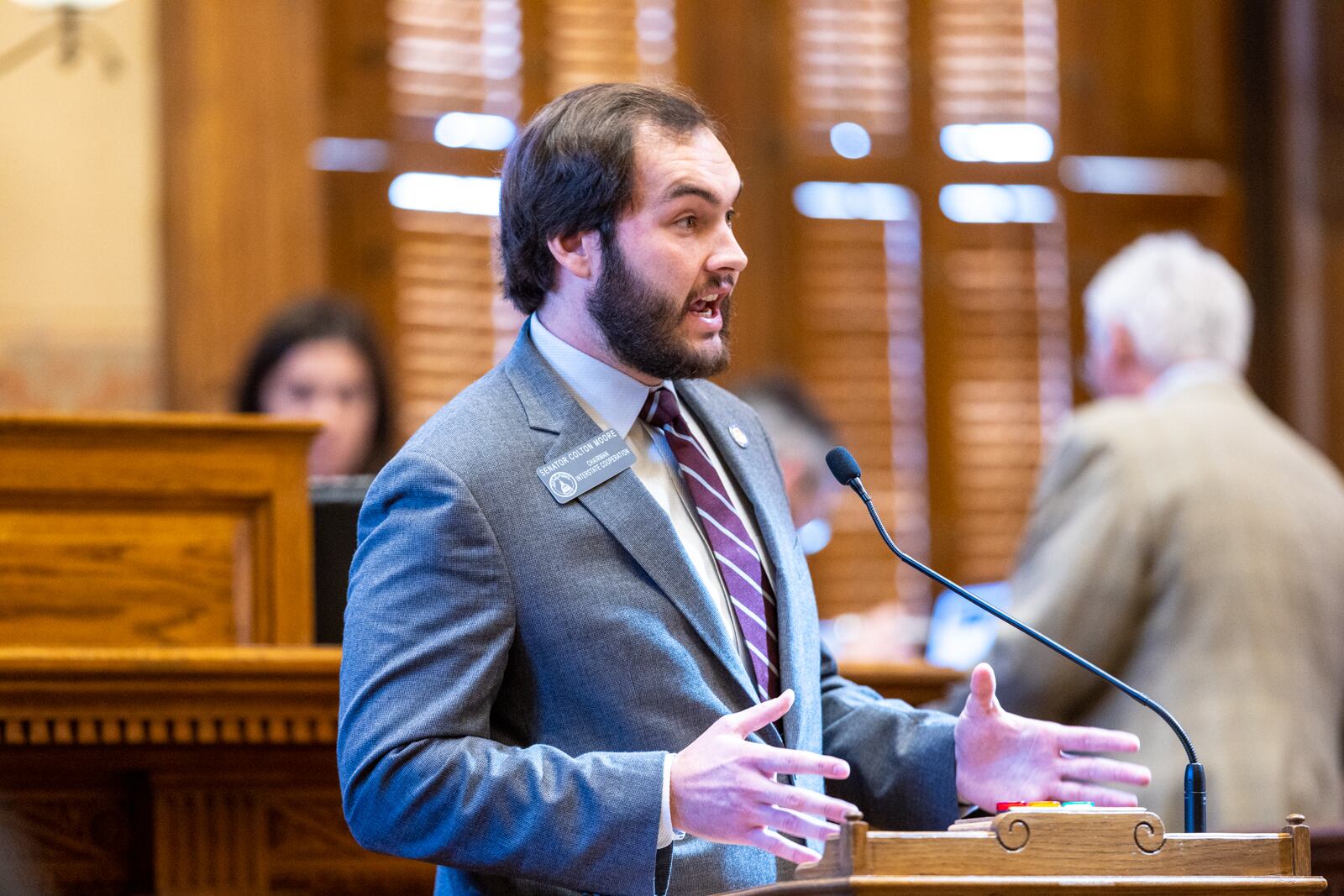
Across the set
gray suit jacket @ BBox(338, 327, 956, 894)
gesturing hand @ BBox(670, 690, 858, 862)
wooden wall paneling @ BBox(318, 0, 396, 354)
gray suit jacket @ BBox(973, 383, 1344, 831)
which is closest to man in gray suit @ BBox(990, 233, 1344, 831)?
gray suit jacket @ BBox(973, 383, 1344, 831)

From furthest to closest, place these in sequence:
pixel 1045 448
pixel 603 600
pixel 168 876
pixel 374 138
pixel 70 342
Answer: pixel 1045 448
pixel 374 138
pixel 70 342
pixel 168 876
pixel 603 600

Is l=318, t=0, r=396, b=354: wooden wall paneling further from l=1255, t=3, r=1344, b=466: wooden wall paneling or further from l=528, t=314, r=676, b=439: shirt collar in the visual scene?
l=528, t=314, r=676, b=439: shirt collar

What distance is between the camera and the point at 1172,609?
3.90 metres

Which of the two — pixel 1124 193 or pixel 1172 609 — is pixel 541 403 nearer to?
pixel 1172 609

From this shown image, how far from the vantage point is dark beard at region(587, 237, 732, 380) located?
2162 mm

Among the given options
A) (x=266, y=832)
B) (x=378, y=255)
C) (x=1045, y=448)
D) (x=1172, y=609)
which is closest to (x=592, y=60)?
(x=378, y=255)

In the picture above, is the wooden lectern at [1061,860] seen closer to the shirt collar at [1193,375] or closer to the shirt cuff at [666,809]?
the shirt cuff at [666,809]

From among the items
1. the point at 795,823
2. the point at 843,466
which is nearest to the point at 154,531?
the point at 843,466

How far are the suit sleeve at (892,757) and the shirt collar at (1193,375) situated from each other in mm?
2014

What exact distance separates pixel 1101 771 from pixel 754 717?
0.56 m

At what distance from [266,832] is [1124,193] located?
4.38 m

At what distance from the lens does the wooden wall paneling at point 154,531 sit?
2.94 metres

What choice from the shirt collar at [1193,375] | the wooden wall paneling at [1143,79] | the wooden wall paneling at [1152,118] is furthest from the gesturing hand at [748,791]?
the wooden wall paneling at [1143,79]

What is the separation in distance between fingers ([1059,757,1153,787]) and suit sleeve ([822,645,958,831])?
0.47ft
